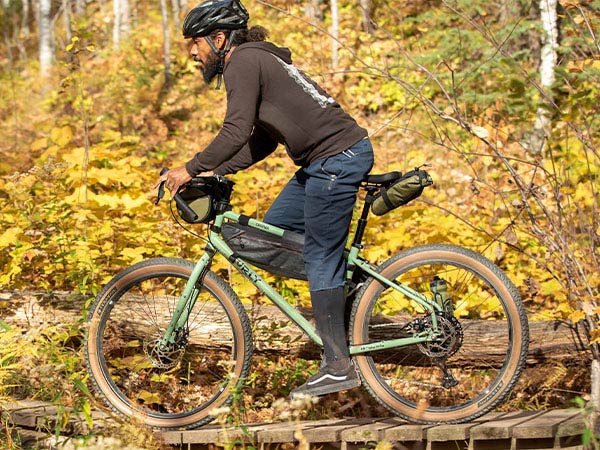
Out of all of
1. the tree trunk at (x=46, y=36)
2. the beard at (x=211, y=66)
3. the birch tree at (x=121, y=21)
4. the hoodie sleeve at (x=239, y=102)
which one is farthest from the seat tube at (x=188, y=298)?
the birch tree at (x=121, y=21)

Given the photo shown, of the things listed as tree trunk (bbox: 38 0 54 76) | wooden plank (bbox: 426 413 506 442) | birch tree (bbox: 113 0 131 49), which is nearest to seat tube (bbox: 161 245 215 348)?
wooden plank (bbox: 426 413 506 442)

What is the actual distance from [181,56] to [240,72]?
42.3 ft

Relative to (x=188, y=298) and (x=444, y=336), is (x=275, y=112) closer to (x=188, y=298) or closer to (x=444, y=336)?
(x=188, y=298)

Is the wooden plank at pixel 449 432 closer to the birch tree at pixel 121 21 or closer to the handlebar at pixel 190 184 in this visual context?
the handlebar at pixel 190 184

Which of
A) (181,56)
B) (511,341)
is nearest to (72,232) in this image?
(511,341)

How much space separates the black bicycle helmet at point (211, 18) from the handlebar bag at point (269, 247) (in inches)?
39.7

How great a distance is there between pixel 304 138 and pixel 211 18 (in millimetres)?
738

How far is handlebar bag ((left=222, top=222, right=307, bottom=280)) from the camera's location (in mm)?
4055

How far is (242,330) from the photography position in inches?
159

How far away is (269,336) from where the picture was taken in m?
4.82

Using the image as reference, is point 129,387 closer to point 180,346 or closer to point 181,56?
Result: point 180,346

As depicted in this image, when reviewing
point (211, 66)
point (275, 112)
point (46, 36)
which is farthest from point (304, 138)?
point (46, 36)

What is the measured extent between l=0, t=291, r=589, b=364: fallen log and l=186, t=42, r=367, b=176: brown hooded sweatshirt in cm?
111

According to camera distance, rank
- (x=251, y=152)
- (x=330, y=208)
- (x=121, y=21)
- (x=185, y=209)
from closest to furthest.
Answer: (x=330, y=208) < (x=185, y=209) < (x=251, y=152) < (x=121, y=21)
